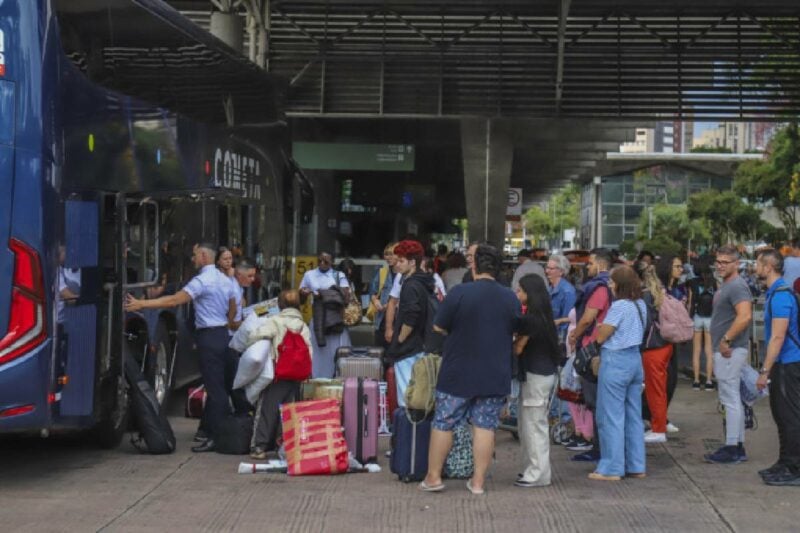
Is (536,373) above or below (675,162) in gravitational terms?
below

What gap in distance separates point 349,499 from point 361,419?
1285 mm

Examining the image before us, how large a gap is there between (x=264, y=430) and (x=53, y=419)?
6.57 feet

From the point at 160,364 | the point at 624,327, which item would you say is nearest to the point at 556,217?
the point at 160,364

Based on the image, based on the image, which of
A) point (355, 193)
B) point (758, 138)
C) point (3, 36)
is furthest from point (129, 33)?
point (758, 138)

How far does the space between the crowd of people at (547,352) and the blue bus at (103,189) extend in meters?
0.72

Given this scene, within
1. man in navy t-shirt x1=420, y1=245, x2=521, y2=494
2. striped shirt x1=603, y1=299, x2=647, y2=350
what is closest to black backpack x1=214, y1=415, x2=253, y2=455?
man in navy t-shirt x1=420, y1=245, x2=521, y2=494

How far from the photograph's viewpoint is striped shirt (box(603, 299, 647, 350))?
388 inches

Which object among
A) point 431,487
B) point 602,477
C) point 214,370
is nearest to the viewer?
point 431,487

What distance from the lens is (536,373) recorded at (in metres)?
9.55

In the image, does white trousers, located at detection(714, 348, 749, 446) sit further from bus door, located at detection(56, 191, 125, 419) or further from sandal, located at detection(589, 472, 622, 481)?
bus door, located at detection(56, 191, 125, 419)

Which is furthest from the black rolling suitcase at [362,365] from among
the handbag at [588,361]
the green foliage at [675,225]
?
the green foliage at [675,225]

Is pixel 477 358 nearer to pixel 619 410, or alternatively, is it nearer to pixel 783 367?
pixel 619 410

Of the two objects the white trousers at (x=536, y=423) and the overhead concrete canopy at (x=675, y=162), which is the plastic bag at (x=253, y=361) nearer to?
the white trousers at (x=536, y=423)

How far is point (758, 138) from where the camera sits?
6934 inches
